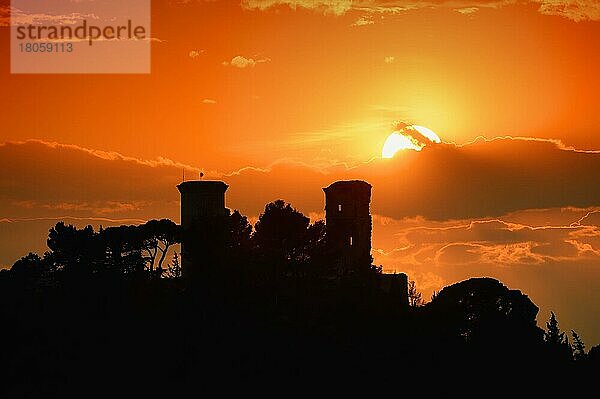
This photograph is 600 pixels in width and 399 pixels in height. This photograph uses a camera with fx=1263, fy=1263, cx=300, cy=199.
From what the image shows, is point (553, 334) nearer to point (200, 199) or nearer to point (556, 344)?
point (556, 344)

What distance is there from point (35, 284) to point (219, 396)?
1582cm

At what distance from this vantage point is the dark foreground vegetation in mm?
47312

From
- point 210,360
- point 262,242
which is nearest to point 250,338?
point 210,360

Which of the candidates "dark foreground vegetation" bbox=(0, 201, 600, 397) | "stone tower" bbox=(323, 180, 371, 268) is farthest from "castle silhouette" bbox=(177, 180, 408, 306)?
"dark foreground vegetation" bbox=(0, 201, 600, 397)

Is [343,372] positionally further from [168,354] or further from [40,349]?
[40,349]

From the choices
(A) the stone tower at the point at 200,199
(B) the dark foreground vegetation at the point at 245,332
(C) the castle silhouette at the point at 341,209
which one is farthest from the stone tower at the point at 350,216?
(B) the dark foreground vegetation at the point at 245,332

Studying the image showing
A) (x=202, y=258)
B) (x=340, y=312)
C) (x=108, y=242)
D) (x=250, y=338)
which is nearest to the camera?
(x=250, y=338)

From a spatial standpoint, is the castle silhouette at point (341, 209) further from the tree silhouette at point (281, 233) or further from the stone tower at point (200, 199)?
the tree silhouette at point (281, 233)

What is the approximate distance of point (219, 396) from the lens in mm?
46312

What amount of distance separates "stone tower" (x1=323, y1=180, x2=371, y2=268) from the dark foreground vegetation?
13.2 m

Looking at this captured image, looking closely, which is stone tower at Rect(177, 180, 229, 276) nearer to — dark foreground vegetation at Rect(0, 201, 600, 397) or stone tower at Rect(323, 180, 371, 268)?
stone tower at Rect(323, 180, 371, 268)

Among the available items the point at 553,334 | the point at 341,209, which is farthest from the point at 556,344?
the point at 341,209

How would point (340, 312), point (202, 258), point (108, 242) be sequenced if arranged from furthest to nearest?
point (108, 242) < point (202, 258) < point (340, 312)

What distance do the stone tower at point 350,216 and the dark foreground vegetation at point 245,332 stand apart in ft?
43.5
